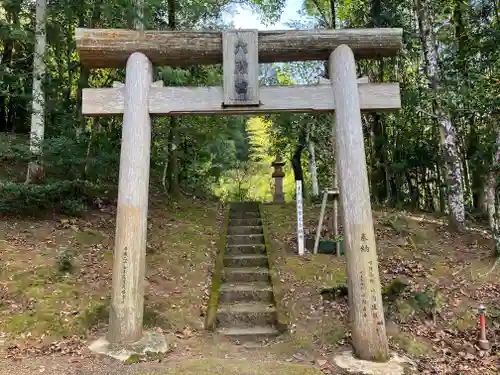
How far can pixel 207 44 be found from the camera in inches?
227

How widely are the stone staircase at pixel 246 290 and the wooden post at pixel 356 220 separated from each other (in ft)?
4.73

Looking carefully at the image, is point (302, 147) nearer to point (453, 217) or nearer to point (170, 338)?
point (453, 217)

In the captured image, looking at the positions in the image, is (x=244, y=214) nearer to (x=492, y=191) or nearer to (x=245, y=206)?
(x=245, y=206)

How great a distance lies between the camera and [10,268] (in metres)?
6.13

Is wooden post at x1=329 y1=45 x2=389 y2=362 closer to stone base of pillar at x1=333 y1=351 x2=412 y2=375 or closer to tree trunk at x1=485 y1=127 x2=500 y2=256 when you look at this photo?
stone base of pillar at x1=333 y1=351 x2=412 y2=375

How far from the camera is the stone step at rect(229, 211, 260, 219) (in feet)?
35.5

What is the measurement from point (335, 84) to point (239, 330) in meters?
3.99

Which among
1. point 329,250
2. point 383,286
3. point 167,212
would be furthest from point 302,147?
point 383,286

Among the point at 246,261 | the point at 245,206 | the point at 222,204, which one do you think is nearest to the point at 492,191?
the point at 246,261

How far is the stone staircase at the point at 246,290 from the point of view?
235 inches

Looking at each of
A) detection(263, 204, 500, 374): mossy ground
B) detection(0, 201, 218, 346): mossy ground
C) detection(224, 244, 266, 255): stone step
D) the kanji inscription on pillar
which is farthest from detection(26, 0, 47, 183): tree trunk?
detection(263, 204, 500, 374): mossy ground

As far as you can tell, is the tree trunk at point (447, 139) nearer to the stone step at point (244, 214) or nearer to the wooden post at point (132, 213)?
the stone step at point (244, 214)

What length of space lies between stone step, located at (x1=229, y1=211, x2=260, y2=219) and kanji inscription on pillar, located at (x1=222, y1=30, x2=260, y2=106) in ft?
18.3

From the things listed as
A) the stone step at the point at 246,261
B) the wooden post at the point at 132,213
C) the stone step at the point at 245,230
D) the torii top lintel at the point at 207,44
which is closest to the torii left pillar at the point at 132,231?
the wooden post at the point at 132,213
